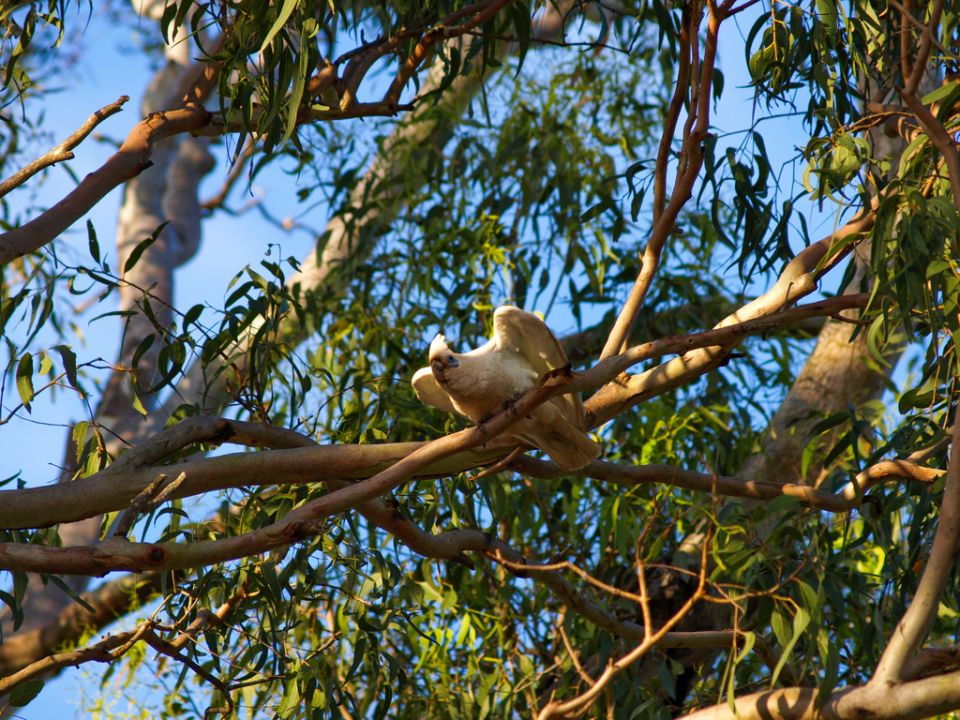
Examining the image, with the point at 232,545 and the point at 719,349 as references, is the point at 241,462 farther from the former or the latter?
the point at 719,349

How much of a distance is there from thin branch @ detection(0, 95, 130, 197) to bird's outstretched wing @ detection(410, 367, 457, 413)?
903 mm

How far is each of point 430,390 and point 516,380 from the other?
0.88ft

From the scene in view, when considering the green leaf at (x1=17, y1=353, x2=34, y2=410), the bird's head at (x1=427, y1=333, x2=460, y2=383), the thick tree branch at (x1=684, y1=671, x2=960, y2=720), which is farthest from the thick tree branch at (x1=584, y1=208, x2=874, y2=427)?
the green leaf at (x1=17, y1=353, x2=34, y2=410)

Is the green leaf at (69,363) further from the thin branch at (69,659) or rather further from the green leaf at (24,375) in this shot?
the thin branch at (69,659)

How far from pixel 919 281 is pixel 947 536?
515 millimetres

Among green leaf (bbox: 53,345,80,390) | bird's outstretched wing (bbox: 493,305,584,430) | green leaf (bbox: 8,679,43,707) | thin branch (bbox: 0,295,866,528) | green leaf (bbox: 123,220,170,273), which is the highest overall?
green leaf (bbox: 123,220,170,273)

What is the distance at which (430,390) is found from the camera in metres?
2.66

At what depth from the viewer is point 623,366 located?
1984 millimetres

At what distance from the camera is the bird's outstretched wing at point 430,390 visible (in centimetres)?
262

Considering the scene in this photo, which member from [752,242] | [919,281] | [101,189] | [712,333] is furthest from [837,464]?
[101,189]

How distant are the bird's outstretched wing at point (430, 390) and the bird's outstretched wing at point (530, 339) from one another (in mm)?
186

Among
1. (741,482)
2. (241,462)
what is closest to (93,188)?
(241,462)

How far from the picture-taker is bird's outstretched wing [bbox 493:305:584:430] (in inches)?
97.1

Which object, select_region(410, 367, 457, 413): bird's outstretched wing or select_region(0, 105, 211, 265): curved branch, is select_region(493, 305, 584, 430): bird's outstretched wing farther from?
select_region(0, 105, 211, 265): curved branch
